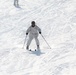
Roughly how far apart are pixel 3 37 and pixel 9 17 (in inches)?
199

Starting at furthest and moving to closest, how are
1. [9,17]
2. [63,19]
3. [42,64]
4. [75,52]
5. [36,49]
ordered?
[9,17]
[63,19]
[36,49]
[75,52]
[42,64]

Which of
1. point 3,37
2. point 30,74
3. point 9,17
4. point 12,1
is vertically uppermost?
point 12,1

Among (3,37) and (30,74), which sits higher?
(3,37)

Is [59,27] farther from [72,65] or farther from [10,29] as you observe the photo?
[72,65]

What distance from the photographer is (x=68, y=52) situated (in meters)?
15.4

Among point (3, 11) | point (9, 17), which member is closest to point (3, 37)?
point (9, 17)

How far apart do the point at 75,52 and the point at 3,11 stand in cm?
1221

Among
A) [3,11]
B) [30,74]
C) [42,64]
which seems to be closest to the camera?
[30,74]

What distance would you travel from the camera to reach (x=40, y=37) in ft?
63.0

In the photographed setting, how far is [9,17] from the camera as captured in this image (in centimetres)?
2420

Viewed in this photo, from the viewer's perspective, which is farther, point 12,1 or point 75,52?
point 12,1

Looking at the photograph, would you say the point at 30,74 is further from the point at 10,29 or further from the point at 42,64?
the point at 10,29

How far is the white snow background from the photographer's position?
13.5 metres

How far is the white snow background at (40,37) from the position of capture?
1348 centimetres
